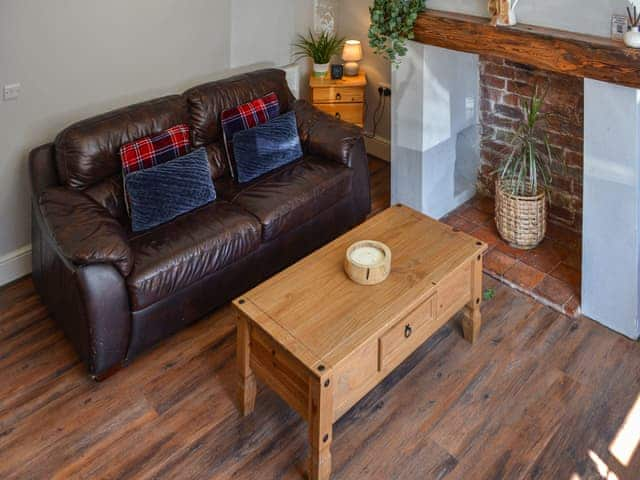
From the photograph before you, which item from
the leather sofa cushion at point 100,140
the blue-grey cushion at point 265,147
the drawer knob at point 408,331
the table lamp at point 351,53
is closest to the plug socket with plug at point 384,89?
the table lamp at point 351,53

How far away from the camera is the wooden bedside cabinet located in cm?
442

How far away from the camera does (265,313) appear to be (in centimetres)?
240

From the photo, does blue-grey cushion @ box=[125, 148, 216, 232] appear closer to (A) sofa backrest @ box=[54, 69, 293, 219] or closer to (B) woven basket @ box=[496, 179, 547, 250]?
(A) sofa backrest @ box=[54, 69, 293, 219]

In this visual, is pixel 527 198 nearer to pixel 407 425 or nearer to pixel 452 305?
pixel 452 305

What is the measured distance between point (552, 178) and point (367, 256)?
1.70m

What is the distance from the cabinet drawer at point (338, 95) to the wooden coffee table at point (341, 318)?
180 centimetres

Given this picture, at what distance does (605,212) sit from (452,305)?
2.88 ft

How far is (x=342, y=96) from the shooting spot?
446 cm

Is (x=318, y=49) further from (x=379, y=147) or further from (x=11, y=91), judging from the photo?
(x=11, y=91)

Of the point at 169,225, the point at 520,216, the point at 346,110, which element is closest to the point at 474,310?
the point at 520,216

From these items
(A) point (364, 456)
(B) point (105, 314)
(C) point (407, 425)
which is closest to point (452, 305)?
(C) point (407, 425)

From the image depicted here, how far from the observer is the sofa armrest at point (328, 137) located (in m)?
3.62

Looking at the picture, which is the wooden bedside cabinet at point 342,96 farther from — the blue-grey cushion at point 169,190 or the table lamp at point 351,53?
the blue-grey cushion at point 169,190

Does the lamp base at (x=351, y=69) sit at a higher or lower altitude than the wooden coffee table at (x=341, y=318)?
higher
